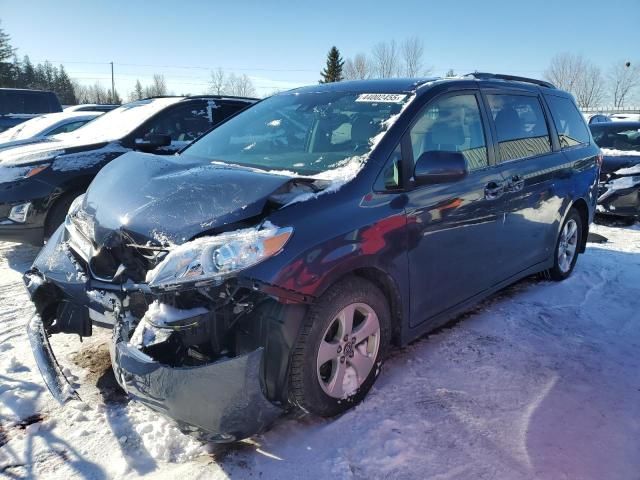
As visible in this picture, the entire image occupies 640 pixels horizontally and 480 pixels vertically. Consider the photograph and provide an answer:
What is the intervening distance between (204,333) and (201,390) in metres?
0.24

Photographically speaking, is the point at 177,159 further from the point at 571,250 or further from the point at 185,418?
the point at 571,250

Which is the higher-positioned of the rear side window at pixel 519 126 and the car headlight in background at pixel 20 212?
the rear side window at pixel 519 126

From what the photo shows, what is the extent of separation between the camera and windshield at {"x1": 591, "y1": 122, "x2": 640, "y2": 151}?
8570 millimetres

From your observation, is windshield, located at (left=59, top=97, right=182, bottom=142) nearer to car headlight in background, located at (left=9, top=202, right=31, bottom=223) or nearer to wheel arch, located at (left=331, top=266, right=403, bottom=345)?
car headlight in background, located at (left=9, top=202, right=31, bottom=223)

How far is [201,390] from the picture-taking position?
1.96m

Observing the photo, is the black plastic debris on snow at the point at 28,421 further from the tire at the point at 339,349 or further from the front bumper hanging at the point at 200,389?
the tire at the point at 339,349

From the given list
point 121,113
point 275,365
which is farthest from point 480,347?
point 121,113

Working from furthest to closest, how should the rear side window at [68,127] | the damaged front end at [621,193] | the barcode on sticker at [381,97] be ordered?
the rear side window at [68,127] < the damaged front end at [621,193] < the barcode on sticker at [381,97]

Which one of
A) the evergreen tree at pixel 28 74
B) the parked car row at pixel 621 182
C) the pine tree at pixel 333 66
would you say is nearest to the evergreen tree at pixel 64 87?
the evergreen tree at pixel 28 74

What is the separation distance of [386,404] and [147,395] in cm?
129

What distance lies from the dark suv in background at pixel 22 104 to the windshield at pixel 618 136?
46.2ft

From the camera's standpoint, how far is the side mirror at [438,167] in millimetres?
2699

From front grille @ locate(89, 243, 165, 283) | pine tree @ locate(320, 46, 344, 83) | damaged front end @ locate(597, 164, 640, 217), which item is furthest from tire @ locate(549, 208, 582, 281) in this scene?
pine tree @ locate(320, 46, 344, 83)

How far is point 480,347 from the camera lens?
3355 millimetres
